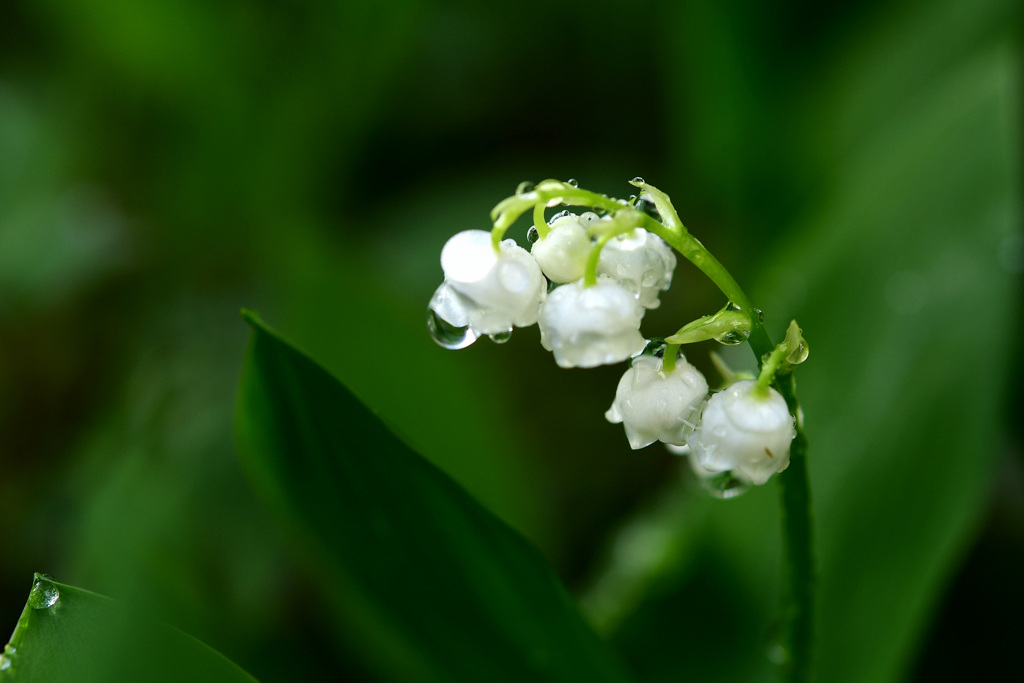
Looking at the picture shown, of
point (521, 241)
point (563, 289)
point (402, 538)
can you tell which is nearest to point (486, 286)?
point (563, 289)

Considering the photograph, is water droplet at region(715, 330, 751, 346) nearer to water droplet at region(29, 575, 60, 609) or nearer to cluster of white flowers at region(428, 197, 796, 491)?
cluster of white flowers at region(428, 197, 796, 491)

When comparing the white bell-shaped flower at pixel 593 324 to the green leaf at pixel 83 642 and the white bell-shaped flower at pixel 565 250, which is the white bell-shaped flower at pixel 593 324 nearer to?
the white bell-shaped flower at pixel 565 250

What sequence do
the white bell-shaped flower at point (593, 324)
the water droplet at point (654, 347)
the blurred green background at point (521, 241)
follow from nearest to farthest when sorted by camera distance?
1. the white bell-shaped flower at point (593, 324)
2. the water droplet at point (654, 347)
3. the blurred green background at point (521, 241)

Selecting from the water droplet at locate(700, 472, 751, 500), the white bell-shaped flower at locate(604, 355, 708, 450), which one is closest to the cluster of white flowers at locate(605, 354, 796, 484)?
the white bell-shaped flower at locate(604, 355, 708, 450)

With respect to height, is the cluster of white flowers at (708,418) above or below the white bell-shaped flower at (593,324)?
below

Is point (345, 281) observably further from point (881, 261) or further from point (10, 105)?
point (10, 105)

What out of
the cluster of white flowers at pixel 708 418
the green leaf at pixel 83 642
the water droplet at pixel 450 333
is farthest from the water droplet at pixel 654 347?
the green leaf at pixel 83 642

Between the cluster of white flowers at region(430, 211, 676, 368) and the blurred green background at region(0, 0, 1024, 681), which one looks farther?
the blurred green background at region(0, 0, 1024, 681)
